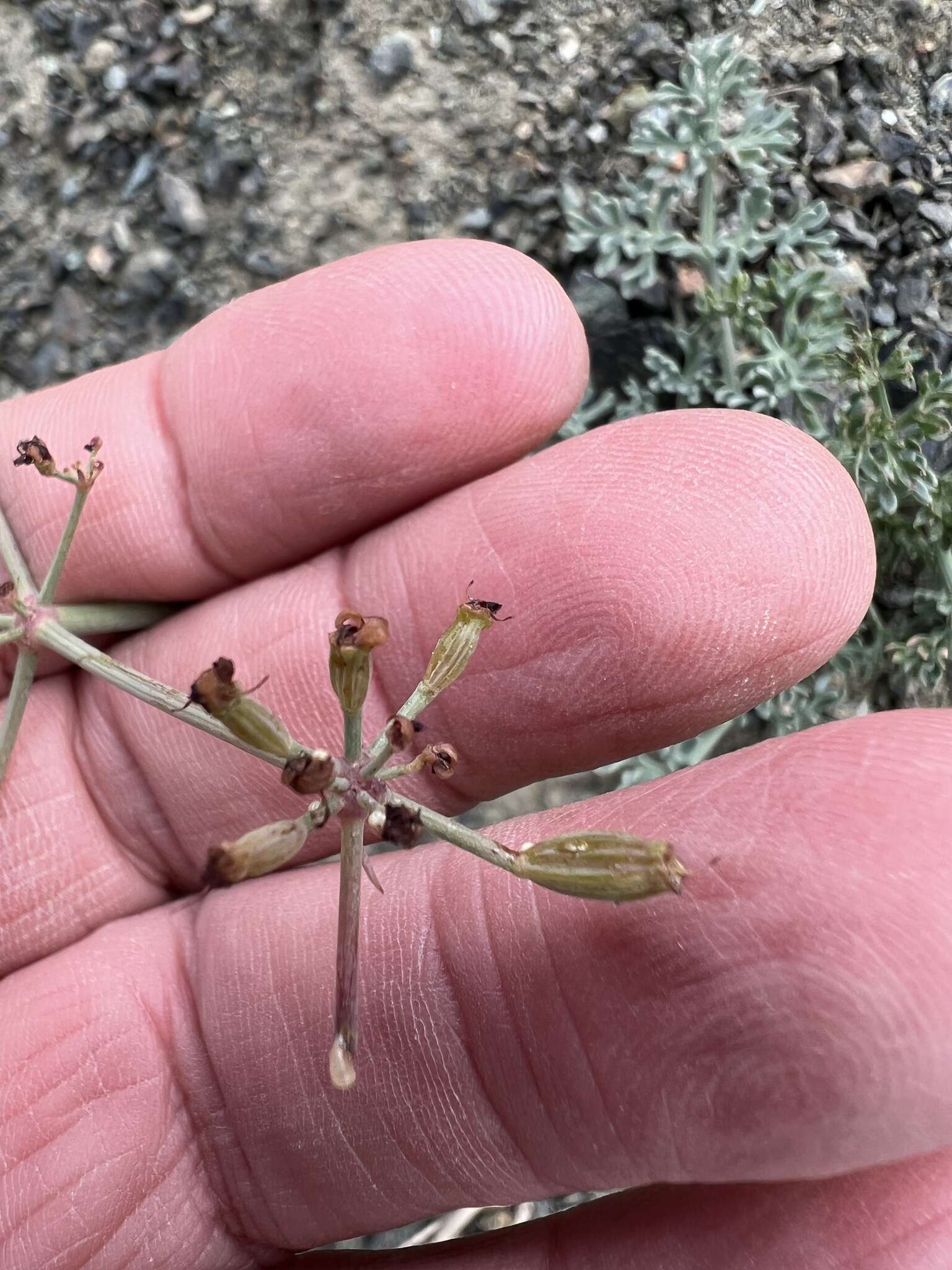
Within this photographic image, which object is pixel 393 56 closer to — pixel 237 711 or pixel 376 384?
pixel 376 384

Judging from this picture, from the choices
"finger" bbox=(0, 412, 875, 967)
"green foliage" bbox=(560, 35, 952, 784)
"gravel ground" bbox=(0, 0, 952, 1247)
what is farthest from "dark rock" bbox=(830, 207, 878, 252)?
"finger" bbox=(0, 412, 875, 967)

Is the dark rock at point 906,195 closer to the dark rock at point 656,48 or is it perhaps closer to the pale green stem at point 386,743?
the dark rock at point 656,48

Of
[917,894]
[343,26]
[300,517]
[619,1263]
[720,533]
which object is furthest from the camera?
[343,26]

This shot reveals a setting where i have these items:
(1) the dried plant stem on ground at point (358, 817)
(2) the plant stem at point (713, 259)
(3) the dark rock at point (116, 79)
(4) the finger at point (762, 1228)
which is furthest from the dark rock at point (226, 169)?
(4) the finger at point (762, 1228)

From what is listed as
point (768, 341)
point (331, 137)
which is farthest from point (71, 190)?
point (768, 341)

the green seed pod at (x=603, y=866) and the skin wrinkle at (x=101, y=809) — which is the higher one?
the green seed pod at (x=603, y=866)

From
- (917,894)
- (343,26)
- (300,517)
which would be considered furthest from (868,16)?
(917,894)

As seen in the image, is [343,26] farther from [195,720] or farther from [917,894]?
[917,894]
